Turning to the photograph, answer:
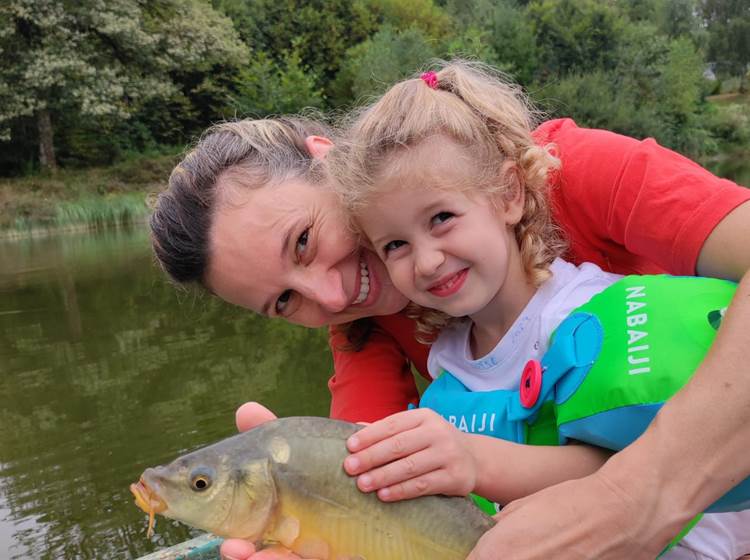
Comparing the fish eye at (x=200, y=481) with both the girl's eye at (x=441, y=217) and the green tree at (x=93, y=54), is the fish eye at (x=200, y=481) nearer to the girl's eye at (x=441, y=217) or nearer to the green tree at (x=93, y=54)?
the girl's eye at (x=441, y=217)

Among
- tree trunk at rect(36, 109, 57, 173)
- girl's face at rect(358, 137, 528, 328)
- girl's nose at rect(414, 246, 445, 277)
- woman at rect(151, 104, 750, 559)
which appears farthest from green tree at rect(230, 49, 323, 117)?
girl's nose at rect(414, 246, 445, 277)

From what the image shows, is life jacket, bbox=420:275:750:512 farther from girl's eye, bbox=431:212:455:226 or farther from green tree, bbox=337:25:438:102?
green tree, bbox=337:25:438:102

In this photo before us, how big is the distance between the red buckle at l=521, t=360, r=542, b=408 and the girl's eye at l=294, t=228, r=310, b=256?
0.75 metres

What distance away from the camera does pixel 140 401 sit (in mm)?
6719

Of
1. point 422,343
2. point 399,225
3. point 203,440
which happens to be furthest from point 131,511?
point 399,225

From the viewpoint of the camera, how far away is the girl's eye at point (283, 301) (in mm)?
2373

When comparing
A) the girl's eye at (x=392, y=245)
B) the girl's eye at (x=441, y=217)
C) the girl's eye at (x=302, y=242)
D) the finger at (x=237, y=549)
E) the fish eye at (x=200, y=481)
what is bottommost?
the finger at (x=237, y=549)

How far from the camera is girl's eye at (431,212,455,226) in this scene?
205 centimetres

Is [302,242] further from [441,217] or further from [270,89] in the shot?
[270,89]

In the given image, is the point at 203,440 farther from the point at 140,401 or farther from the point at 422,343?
the point at 422,343

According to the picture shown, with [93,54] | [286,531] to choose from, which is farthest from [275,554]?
[93,54]

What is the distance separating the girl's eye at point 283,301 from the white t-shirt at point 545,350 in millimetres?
558

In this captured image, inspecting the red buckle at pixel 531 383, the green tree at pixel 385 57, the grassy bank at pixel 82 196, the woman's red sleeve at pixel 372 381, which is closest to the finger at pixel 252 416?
the red buckle at pixel 531 383

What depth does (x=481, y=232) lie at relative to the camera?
2047 mm
